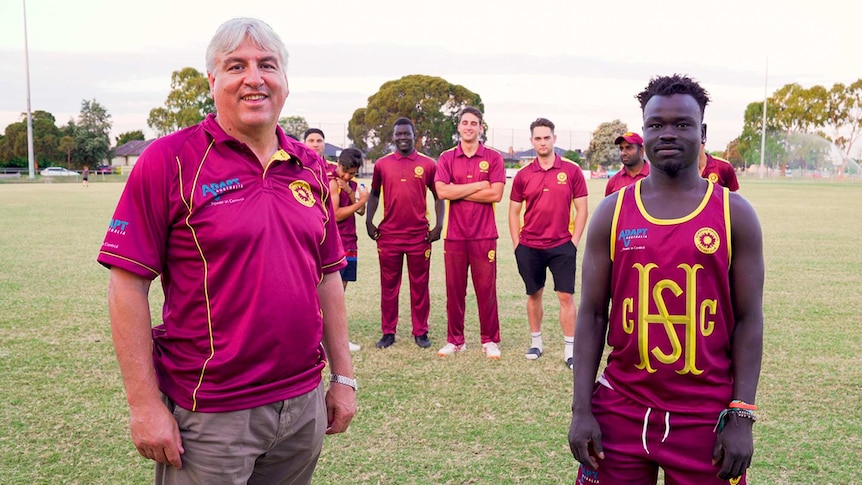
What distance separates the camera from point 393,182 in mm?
7793

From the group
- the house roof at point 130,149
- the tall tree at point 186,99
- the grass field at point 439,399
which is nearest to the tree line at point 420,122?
the tall tree at point 186,99

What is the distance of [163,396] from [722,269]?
195cm

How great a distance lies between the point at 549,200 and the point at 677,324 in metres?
4.71

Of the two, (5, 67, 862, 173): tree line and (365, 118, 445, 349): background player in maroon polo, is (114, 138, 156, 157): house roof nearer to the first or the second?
(5, 67, 862, 173): tree line

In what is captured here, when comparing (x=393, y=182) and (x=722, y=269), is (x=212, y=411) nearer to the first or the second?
(x=722, y=269)

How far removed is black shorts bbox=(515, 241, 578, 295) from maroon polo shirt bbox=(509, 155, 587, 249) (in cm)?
6

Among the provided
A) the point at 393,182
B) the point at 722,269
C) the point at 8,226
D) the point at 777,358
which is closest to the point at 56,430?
the point at 393,182

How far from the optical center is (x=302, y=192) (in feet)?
8.49

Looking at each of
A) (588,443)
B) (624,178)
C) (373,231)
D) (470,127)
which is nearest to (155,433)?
(588,443)

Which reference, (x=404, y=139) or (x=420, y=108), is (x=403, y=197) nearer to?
(x=404, y=139)

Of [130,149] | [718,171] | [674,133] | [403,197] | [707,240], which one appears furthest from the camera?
[130,149]

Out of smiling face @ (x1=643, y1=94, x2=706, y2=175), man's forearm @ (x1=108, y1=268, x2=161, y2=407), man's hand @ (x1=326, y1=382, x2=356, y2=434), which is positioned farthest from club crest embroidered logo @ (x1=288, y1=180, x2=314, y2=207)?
smiling face @ (x1=643, y1=94, x2=706, y2=175)

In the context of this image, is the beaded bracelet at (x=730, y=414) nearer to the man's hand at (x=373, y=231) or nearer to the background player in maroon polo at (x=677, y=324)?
the background player in maroon polo at (x=677, y=324)

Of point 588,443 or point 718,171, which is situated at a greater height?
point 718,171
